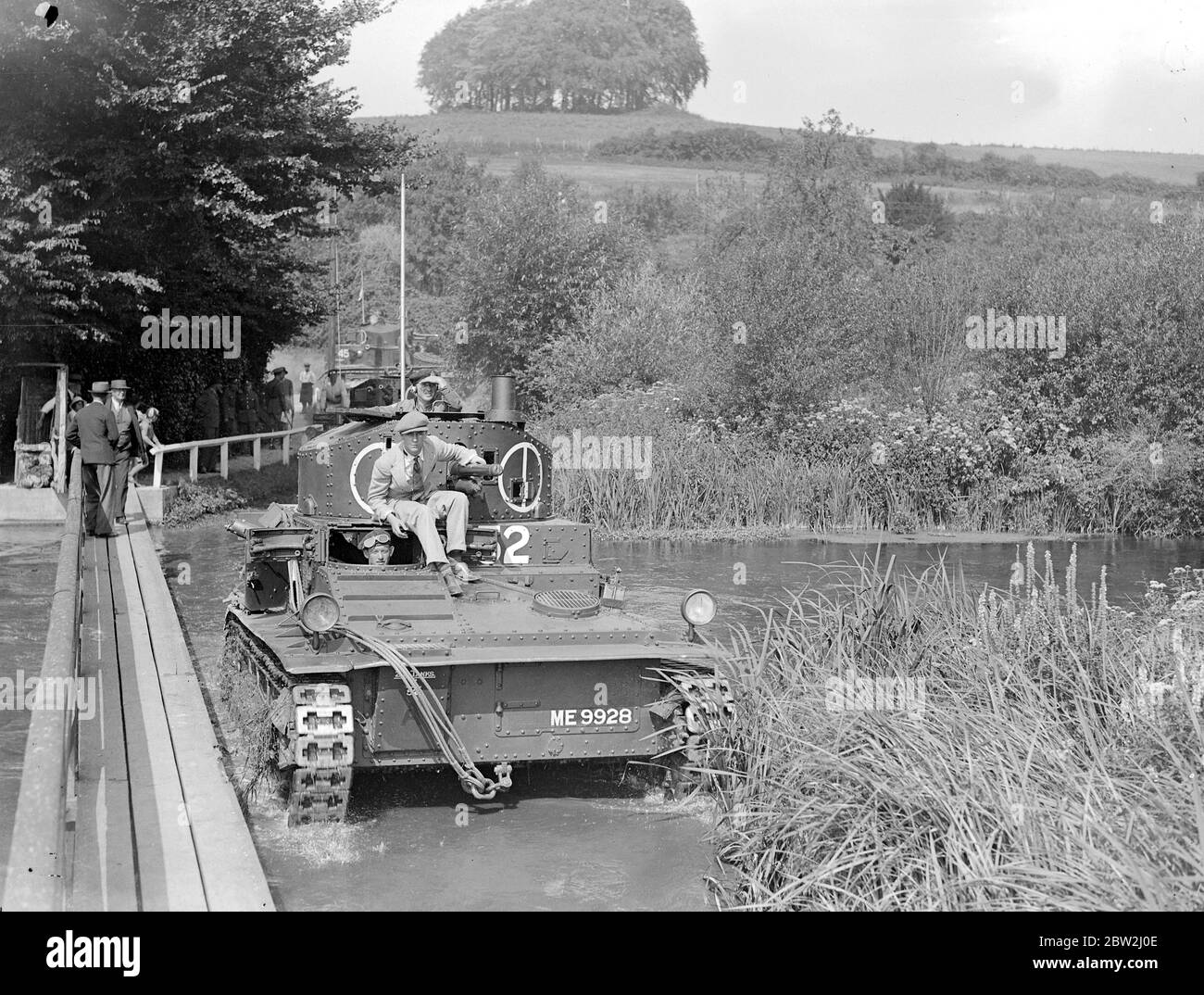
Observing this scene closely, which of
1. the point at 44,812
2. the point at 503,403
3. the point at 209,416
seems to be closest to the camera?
the point at 44,812

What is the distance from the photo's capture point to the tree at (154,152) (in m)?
21.4

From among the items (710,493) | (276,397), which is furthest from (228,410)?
(710,493)

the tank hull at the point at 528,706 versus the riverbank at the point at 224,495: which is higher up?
the riverbank at the point at 224,495

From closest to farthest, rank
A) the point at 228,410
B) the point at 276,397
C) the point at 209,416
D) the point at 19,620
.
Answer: the point at 19,620 < the point at 209,416 < the point at 228,410 < the point at 276,397

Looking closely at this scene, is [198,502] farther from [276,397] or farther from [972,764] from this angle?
[972,764]

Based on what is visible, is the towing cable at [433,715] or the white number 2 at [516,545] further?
the white number 2 at [516,545]

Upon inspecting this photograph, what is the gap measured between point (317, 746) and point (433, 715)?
72cm

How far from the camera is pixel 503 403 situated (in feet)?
38.0

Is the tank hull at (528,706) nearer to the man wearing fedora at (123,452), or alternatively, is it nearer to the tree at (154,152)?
the man wearing fedora at (123,452)

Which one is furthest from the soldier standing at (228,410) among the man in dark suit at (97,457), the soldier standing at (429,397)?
the soldier standing at (429,397)

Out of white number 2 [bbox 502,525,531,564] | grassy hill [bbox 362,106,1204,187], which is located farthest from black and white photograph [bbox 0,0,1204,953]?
grassy hill [bbox 362,106,1204,187]

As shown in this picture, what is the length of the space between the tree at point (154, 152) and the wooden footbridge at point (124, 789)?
36.6 feet

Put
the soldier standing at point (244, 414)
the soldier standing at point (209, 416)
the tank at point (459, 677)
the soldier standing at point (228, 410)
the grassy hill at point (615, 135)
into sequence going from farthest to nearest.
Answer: the grassy hill at point (615, 135) < the soldier standing at point (244, 414) < the soldier standing at point (228, 410) < the soldier standing at point (209, 416) < the tank at point (459, 677)
